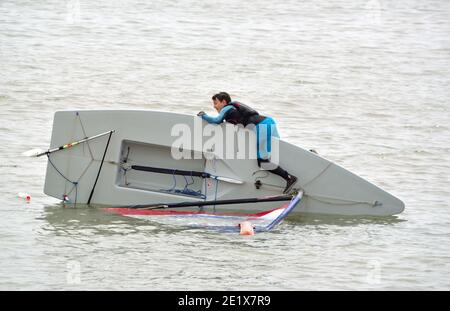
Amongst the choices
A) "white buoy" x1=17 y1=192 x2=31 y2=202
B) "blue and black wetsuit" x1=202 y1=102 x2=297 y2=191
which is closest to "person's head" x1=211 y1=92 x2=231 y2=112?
"blue and black wetsuit" x1=202 y1=102 x2=297 y2=191

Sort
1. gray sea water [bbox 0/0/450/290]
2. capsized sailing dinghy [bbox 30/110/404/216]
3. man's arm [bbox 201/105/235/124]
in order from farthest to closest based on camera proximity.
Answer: capsized sailing dinghy [bbox 30/110/404/216]
man's arm [bbox 201/105/235/124]
gray sea water [bbox 0/0/450/290]

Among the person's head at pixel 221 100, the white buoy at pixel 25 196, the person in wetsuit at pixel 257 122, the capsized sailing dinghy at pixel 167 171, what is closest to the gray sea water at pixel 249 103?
the white buoy at pixel 25 196

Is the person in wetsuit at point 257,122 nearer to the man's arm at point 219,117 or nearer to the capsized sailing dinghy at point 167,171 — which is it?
the man's arm at point 219,117

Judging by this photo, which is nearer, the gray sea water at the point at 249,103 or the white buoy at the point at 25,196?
the gray sea water at the point at 249,103

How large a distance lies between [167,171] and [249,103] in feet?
22.5

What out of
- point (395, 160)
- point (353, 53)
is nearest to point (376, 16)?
point (353, 53)

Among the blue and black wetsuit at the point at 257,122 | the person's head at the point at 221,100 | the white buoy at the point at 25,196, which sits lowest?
the white buoy at the point at 25,196

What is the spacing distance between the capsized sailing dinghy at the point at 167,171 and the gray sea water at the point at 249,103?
0.29 m

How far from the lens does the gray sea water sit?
37.0ft

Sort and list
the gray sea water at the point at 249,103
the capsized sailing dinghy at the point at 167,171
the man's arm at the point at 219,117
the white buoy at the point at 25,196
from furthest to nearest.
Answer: the white buoy at the point at 25,196 → the capsized sailing dinghy at the point at 167,171 → the man's arm at the point at 219,117 → the gray sea water at the point at 249,103

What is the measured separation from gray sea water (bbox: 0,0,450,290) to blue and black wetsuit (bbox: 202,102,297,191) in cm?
94

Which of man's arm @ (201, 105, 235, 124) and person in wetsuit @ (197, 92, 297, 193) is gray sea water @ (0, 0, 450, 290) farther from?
man's arm @ (201, 105, 235, 124)

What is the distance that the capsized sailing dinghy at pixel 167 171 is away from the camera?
1291 cm

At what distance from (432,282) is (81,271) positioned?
12.3 ft
